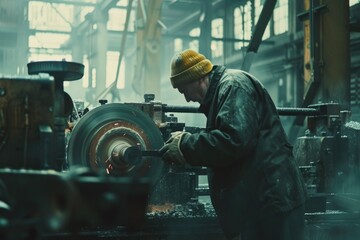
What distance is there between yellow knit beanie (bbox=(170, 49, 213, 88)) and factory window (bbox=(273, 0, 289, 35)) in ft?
31.4

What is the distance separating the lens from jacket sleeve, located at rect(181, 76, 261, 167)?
2.26 metres

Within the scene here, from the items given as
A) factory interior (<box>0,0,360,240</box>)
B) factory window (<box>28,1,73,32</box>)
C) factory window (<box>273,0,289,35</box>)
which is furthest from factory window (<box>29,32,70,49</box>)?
factory interior (<box>0,0,360,240</box>)

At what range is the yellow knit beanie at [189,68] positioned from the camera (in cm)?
250

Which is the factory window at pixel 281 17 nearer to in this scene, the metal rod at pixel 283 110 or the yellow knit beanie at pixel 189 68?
the metal rod at pixel 283 110

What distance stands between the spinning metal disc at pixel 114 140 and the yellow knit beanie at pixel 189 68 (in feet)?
1.63

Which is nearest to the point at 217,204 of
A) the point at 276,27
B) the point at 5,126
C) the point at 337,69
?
the point at 5,126

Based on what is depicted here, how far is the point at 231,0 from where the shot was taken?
1355 centimetres

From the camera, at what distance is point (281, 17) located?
11836 mm

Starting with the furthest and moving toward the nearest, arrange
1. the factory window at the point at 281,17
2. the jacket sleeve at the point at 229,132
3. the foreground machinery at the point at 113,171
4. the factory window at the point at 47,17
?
the factory window at the point at 47,17 < the factory window at the point at 281,17 < the jacket sleeve at the point at 229,132 < the foreground machinery at the point at 113,171

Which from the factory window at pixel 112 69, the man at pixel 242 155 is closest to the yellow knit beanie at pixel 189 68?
the man at pixel 242 155

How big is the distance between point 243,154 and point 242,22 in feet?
34.6

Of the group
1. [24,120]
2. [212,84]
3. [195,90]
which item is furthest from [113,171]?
[24,120]

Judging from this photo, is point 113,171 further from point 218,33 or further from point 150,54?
point 218,33

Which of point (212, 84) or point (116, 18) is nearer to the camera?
point (212, 84)
